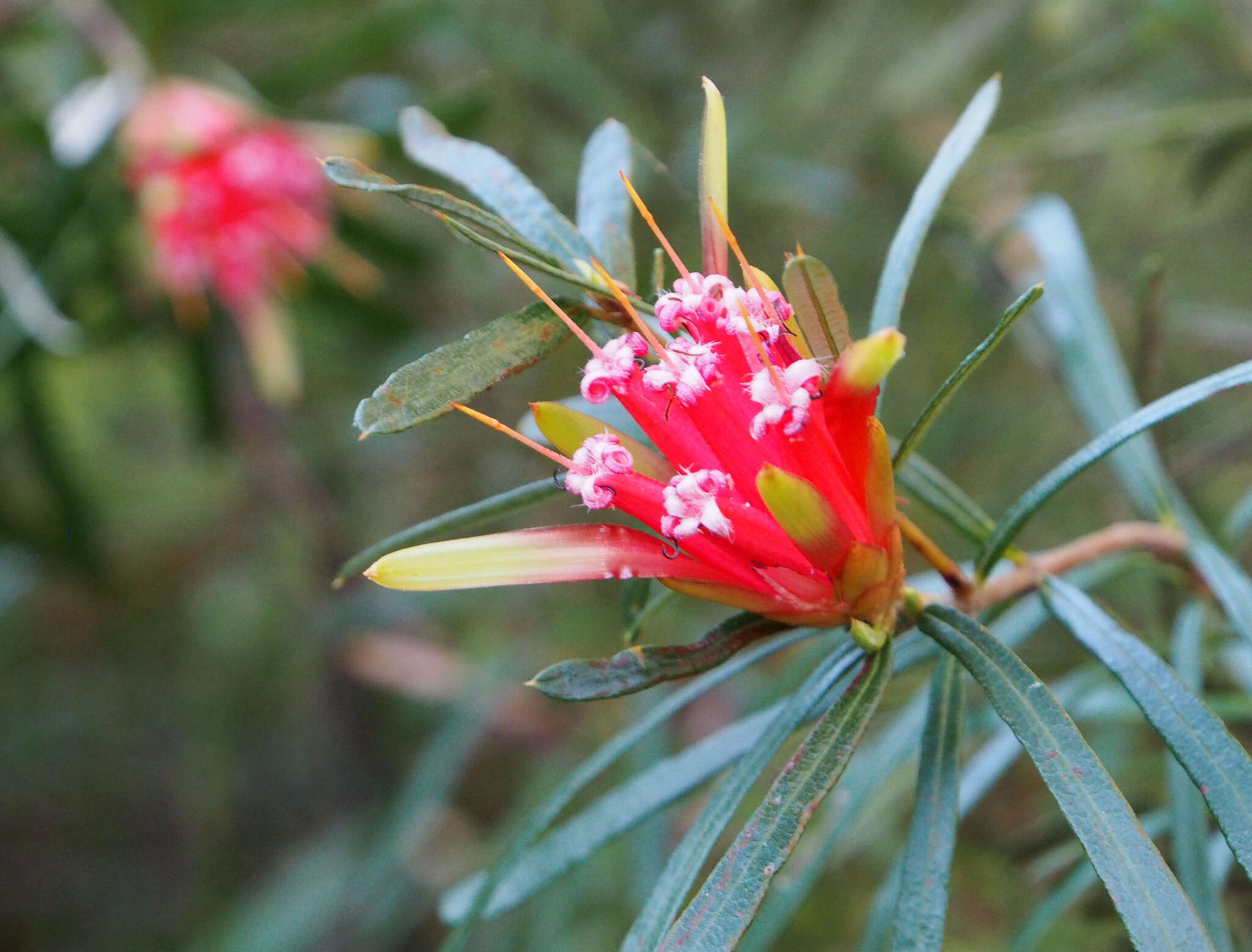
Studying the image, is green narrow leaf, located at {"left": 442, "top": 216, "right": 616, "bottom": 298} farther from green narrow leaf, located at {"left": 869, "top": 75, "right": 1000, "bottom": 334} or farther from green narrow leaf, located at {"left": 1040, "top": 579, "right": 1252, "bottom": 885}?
green narrow leaf, located at {"left": 1040, "top": 579, "right": 1252, "bottom": 885}

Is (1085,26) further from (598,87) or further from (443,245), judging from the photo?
(443,245)

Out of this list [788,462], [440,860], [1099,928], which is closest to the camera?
[788,462]

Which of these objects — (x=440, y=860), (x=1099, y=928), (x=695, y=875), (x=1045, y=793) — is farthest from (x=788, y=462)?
(x=440, y=860)

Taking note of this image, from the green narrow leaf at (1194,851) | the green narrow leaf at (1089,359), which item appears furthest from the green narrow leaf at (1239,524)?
the green narrow leaf at (1194,851)

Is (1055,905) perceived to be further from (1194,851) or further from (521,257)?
(521,257)

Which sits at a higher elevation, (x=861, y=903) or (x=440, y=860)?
(x=861, y=903)

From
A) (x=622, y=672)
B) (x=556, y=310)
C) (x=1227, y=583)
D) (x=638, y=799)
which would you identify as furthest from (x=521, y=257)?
(x=1227, y=583)
